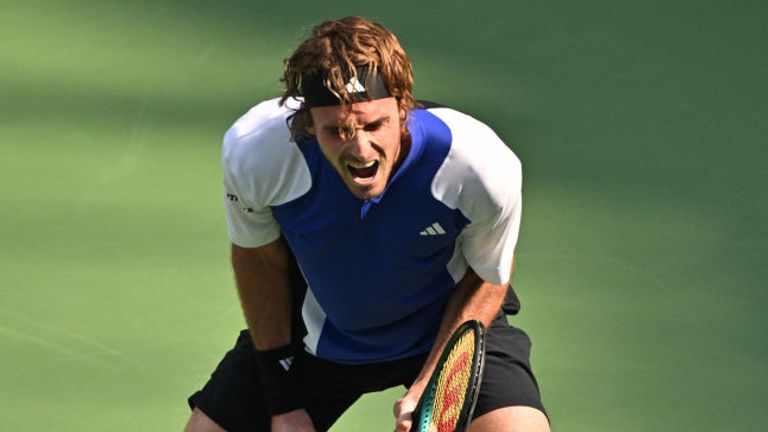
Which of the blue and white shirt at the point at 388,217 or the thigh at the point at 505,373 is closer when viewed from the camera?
the blue and white shirt at the point at 388,217

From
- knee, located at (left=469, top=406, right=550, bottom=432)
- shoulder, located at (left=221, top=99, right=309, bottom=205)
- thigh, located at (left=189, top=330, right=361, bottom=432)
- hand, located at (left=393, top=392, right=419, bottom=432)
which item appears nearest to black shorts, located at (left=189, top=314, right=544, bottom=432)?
thigh, located at (left=189, top=330, right=361, bottom=432)

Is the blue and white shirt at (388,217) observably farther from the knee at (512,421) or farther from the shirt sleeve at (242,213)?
the knee at (512,421)

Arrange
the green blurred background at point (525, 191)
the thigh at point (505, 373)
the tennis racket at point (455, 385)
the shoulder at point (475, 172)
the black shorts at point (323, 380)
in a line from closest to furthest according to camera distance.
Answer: the tennis racket at point (455, 385) < the shoulder at point (475, 172) < the thigh at point (505, 373) < the black shorts at point (323, 380) < the green blurred background at point (525, 191)

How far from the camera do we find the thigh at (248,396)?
3.36m

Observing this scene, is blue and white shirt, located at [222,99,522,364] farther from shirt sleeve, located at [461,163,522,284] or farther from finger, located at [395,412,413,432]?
finger, located at [395,412,413,432]

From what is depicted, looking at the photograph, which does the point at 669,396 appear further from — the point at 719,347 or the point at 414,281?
the point at 414,281

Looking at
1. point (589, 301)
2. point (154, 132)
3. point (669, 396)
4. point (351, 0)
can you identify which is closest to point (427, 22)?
point (351, 0)

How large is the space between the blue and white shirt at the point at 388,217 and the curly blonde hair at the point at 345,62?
0.07 meters

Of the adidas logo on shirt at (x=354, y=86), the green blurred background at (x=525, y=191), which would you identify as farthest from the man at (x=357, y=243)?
the green blurred background at (x=525, y=191)

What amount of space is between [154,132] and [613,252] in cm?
134

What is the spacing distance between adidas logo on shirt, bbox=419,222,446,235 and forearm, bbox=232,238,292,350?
34cm

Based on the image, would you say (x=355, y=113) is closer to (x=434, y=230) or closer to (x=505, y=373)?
(x=434, y=230)

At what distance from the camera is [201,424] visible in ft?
11.0

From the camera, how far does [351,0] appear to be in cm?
507
